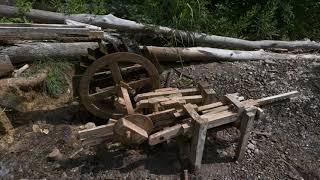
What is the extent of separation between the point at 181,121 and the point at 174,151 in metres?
0.47

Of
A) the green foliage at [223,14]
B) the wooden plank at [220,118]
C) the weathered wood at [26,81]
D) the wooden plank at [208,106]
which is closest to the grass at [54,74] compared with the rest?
the weathered wood at [26,81]

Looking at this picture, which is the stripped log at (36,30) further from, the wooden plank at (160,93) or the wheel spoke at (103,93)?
the wooden plank at (160,93)

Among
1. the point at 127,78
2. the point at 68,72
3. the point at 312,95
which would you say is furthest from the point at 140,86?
the point at 312,95

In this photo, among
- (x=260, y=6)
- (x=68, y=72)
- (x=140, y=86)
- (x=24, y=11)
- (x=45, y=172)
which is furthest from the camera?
(x=260, y=6)

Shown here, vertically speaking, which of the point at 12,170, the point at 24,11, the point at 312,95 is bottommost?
the point at 12,170

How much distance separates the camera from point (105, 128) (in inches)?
149

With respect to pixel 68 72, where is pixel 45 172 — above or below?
below

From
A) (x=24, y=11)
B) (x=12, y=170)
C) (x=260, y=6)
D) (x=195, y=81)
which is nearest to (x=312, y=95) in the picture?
(x=195, y=81)

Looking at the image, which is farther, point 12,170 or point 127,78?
point 127,78

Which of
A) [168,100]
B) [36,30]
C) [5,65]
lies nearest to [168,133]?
[168,100]

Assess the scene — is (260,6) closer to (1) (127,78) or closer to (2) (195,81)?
(2) (195,81)

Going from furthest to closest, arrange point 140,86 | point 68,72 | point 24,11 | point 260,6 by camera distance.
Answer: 1. point 260,6
2. point 24,11
3. point 68,72
4. point 140,86

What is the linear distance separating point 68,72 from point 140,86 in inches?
52.2

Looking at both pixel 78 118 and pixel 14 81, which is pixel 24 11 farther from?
pixel 78 118
